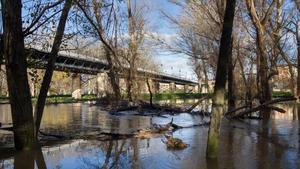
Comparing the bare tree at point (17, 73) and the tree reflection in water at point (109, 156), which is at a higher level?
the bare tree at point (17, 73)

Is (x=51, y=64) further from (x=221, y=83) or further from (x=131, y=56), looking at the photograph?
(x=131, y=56)

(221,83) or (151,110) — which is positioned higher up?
(221,83)

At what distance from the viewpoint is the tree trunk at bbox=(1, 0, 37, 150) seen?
12164 mm

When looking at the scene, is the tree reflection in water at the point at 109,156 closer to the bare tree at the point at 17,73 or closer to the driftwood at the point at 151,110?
the bare tree at the point at 17,73

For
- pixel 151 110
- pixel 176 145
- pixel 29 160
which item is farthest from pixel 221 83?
pixel 151 110

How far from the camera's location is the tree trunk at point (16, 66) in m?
12.2

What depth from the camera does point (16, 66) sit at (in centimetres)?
1230

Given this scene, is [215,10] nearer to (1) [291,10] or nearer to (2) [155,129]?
(1) [291,10]


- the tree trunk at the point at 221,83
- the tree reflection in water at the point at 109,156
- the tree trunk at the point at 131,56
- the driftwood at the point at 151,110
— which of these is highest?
the tree trunk at the point at 131,56

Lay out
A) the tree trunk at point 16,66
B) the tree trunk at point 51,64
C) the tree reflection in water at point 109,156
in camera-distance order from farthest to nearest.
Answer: the tree trunk at point 51,64 < the tree trunk at point 16,66 < the tree reflection in water at point 109,156

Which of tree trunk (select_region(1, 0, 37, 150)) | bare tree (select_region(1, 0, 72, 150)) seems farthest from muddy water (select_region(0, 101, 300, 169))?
tree trunk (select_region(1, 0, 37, 150))

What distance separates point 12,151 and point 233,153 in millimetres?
6406

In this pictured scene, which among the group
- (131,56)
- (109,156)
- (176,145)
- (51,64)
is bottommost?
(109,156)

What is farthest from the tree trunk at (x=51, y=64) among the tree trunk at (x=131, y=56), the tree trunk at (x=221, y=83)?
the tree trunk at (x=131, y=56)
